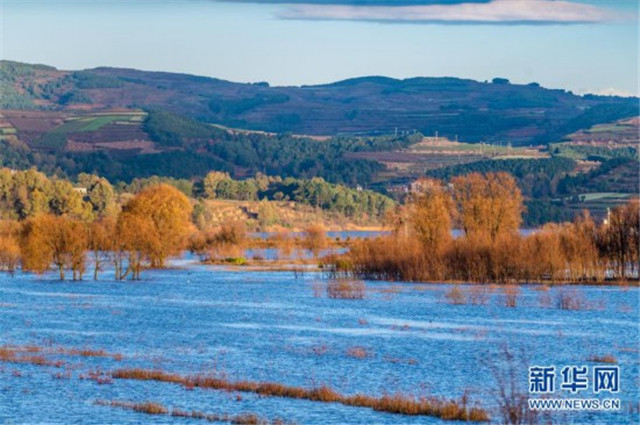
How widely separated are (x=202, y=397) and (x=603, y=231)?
163ft

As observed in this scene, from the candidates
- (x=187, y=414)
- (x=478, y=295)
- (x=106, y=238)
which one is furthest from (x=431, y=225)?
(x=187, y=414)

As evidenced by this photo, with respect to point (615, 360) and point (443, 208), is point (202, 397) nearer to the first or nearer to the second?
point (615, 360)

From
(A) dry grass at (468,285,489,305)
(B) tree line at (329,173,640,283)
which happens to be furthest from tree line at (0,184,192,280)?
(A) dry grass at (468,285,489,305)

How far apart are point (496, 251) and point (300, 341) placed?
107 feet

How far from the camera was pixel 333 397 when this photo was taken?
34844mm

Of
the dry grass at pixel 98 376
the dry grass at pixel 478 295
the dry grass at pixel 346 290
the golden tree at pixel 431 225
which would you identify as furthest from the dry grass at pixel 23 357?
the golden tree at pixel 431 225

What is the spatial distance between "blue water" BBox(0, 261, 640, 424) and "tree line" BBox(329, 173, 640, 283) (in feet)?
9.62

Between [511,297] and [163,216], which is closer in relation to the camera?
[511,297]

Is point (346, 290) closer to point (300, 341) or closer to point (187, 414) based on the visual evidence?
point (300, 341)

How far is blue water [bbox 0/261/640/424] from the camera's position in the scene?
3441 cm

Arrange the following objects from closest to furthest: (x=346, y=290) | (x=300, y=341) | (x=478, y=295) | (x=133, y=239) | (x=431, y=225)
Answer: (x=300, y=341)
(x=478, y=295)
(x=346, y=290)
(x=431, y=225)
(x=133, y=239)

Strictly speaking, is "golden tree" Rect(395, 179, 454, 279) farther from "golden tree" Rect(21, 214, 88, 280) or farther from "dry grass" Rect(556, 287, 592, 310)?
"golden tree" Rect(21, 214, 88, 280)

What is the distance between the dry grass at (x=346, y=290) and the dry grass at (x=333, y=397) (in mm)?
33276

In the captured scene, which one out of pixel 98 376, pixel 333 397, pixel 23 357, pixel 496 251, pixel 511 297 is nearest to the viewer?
pixel 333 397
